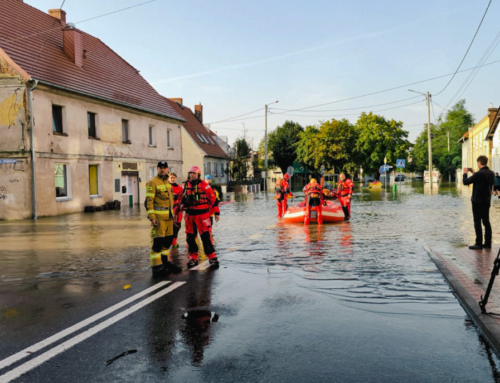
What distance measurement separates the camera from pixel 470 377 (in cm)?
387

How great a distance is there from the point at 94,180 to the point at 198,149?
21956 mm

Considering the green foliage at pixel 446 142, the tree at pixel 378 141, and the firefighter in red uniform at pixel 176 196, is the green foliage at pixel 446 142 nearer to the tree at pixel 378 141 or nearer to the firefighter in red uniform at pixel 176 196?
the tree at pixel 378 141

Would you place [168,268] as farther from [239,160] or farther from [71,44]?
[239,160]

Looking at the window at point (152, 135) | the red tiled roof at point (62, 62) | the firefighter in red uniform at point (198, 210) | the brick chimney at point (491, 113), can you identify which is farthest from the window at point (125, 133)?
the brick chimney at point (491, 113)

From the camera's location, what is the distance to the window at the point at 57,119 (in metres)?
23.7

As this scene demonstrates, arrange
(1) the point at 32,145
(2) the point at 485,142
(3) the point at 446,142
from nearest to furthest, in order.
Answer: (1) the point at 32,145
(2) the point at 485,142
(3) the point at 446,142

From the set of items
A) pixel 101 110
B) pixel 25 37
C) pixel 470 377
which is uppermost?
pixel 25 37

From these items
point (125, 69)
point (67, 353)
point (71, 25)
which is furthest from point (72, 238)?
point (125, 69)

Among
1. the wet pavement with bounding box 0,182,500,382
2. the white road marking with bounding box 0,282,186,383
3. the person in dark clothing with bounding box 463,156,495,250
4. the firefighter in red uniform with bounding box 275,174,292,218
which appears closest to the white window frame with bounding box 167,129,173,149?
the firefighter in red uniform with bounding box 275,174,292,218

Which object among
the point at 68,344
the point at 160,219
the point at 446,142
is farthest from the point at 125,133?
the point at 446,142

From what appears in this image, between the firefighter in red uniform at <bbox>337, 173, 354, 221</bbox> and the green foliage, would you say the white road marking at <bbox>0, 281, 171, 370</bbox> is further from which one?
the green foliage

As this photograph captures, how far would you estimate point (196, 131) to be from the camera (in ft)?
170

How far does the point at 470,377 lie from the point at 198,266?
5.64m

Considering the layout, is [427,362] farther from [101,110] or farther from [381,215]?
[101,110]
